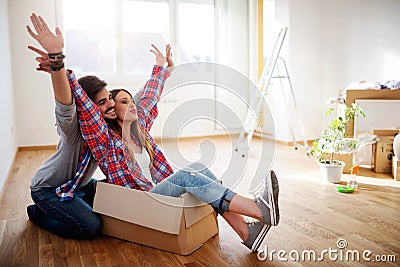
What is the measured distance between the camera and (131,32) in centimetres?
527

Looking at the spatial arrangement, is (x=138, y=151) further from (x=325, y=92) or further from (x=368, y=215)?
(x=325, y=92)

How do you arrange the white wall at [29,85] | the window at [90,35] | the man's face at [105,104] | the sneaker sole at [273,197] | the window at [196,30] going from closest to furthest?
1. the sneaker sole at [273,197]
2. the man's face at [105,104]
3. the white wall at [29,85]
4. the window at [90,35]
5. the window at [196,30]

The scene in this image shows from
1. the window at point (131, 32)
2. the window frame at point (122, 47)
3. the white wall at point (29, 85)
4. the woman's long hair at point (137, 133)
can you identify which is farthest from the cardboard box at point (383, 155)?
the white wall at point (29, 85)

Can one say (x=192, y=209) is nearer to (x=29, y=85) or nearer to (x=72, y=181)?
(x=72, y=181)

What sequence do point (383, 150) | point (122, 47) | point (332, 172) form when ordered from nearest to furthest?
point (332, 172) < point (383, 150) < point (122, 47)

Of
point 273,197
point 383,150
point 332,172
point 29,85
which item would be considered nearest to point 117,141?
point 273,197

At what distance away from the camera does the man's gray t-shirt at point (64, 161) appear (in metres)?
2.01

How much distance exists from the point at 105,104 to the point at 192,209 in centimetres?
65

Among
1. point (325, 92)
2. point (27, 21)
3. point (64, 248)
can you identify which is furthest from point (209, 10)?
point (64, 248)

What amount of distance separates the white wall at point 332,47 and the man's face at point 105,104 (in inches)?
126

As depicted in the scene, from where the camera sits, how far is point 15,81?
15.6 feet

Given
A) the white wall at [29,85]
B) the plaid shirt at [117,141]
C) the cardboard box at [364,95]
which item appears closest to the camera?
the plaid shirt at [117,141]

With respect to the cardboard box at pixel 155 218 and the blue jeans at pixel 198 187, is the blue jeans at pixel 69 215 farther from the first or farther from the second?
the blue jeans at pixel 198 187

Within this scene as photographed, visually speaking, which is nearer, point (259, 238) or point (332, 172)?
point (259, 238)
